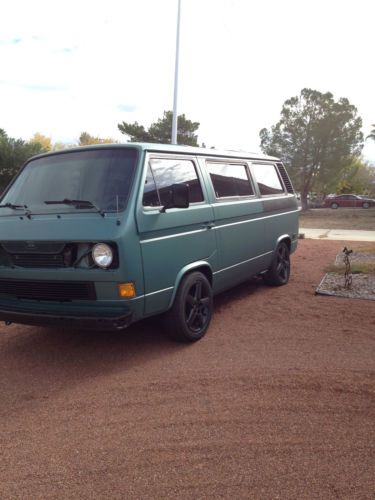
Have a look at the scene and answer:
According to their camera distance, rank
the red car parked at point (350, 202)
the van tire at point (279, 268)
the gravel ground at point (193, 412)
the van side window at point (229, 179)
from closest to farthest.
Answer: the gravel ground at point (193, 412), the van side window at point (229, 179), the van tire at point (279, 268), the red car parked at point (350, 202)

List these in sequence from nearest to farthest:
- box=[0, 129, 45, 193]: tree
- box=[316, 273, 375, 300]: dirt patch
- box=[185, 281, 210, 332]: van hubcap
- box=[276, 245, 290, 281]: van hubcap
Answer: box=[185, 281, 210, 332]: van hubcap
box=[316, 273, 375, 300]: dirt patch
box=[276, 245, 290, 281]: van hubcap
box=[0, 129, 45, 193]: tree

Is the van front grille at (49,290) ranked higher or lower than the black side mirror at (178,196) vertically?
lower

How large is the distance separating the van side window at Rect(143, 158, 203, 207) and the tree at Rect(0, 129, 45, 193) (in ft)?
47.6

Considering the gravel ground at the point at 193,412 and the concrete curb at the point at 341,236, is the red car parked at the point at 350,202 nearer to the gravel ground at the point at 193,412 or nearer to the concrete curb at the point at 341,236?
the concrete curb at the point at 341,236

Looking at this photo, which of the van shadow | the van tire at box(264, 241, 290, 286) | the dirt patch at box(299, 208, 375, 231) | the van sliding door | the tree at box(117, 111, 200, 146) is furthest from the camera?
the tree at box(117, 111, 200, 146)

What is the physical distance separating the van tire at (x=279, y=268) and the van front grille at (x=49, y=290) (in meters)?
3.69

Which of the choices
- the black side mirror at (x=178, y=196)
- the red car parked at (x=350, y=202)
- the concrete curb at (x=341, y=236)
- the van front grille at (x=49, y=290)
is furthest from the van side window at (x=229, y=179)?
the red car parked at (x=350, y=202)

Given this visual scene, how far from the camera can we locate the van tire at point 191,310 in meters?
4.44

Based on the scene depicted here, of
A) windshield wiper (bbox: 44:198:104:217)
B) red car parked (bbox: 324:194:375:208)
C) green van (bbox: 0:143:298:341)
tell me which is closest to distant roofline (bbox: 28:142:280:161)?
green van (bbox: 0:143:298:341)

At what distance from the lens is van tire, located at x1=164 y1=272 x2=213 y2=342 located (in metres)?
4.44

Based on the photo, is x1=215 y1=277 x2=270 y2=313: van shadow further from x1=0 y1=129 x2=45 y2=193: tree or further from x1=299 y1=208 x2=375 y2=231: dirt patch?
x1=299 y1=208 x2=375 y2=231: dirt patch

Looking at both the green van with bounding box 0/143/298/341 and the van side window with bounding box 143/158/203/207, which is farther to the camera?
the van side window with bounding box 143/158/203/207

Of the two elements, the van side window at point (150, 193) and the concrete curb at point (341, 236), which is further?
the concrete curb at point (341, 236)

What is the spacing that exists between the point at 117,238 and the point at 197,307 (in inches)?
55.9
